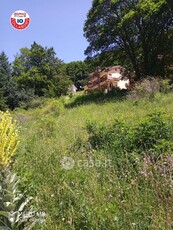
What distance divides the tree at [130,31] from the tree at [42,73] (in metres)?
20.9

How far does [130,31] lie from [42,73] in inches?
1079

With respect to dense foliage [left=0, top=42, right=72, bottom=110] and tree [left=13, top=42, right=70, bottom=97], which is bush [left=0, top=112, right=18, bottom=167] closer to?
dense foliage [left=0, top=42, right=72, bottom=110]

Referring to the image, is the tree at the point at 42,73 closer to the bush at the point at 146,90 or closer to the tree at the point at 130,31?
the tree at the point at 130,31

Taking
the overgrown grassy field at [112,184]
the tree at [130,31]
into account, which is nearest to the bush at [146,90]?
the tree at [130,31]

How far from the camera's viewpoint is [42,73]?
51.4m

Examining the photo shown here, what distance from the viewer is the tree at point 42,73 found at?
163ft

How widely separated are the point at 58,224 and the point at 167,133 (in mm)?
2550

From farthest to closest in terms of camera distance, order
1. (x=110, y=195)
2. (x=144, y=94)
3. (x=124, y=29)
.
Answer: (x=124, y=29) → (x=144, y=94) → (x=110, y=195)

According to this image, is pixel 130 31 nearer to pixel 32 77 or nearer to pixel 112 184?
pixel 112 184

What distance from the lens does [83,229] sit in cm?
307

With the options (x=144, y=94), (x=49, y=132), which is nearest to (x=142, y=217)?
(x=49, y=132)

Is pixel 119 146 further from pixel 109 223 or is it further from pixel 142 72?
pixel 142 72

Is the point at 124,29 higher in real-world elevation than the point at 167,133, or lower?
higher

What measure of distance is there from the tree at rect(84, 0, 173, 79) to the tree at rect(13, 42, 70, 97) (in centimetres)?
2093
